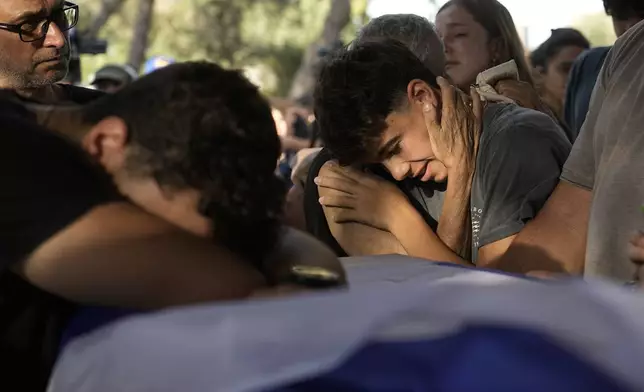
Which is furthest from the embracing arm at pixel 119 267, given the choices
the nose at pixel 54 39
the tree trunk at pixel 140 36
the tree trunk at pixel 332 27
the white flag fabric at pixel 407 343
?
the tree trunk at pixel 140 36

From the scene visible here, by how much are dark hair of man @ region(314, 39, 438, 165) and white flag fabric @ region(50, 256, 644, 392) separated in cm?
146

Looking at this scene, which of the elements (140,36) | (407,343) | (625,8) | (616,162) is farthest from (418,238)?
(140,36)

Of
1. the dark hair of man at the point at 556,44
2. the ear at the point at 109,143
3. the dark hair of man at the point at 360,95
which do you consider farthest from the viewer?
the dark hair of man at the point at 556,44

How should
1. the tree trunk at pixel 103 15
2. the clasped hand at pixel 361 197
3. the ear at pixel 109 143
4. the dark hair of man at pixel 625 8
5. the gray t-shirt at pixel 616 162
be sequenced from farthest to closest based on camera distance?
the tree trunk at pixel 103 15 < the dark hair of man at pixel 625 8 < the clasped hand at pixel 361 197 < the gray t-shirt at pixel 616 162 < the ear at pixel 109 143

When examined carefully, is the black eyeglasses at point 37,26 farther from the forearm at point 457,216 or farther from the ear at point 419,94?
the forearm at point 457,216

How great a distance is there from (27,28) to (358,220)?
1.19 meters

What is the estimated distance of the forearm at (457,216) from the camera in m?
2.69

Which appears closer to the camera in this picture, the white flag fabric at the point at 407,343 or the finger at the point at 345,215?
the white flag fabric at the point at 407,343

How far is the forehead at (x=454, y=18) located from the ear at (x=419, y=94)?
3.92ft

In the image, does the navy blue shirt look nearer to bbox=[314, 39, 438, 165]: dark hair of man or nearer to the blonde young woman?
the blonde young woman

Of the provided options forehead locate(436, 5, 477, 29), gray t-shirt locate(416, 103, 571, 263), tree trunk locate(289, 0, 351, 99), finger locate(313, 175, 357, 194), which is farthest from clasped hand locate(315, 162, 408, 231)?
tree trunk locate(289, 0, 351, 99)

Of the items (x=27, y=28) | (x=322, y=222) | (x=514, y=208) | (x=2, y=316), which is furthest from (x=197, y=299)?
(x=27, y=28)

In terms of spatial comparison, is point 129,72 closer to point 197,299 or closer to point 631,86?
point 631,86

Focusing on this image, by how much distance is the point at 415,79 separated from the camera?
8.68 feet
